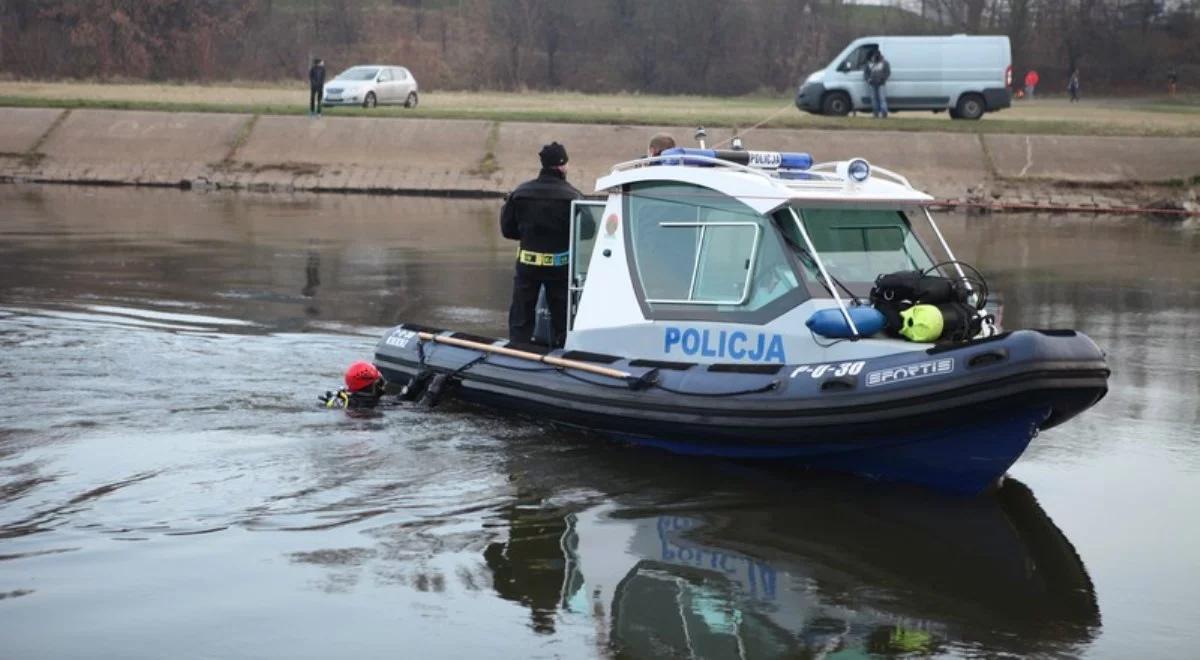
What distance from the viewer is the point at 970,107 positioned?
35.6m

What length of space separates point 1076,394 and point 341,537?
12.6 feet

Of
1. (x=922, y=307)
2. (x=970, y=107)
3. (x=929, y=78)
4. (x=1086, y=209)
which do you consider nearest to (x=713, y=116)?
(x=929, y=78)

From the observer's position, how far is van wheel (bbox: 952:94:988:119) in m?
35.6

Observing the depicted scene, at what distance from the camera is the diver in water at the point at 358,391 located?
36.8ft

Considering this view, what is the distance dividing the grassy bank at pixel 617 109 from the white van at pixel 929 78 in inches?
19.6

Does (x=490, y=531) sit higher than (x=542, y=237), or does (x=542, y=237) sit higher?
(x=542, y=237)

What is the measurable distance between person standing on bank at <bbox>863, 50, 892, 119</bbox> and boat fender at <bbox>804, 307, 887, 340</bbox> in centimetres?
2626

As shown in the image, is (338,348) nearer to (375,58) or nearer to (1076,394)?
(1076,394)

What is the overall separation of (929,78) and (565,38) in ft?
105

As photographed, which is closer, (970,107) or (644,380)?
(644,380)

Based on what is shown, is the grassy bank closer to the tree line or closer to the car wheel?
the car wheel

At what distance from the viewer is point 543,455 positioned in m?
10.1

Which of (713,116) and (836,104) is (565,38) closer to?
(713,116)

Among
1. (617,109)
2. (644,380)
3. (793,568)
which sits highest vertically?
(617,109)
